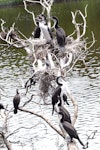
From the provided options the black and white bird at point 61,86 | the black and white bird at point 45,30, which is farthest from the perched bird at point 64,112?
the black and white bird at point 45,30

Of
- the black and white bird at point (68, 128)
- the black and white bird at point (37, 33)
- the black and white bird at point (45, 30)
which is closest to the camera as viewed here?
the black and white bird at point (68, 128)

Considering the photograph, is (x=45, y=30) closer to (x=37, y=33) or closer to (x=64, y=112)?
(x=37, y=33)

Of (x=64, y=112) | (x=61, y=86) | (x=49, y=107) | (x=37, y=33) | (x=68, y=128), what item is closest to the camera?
(x=68, y=128)

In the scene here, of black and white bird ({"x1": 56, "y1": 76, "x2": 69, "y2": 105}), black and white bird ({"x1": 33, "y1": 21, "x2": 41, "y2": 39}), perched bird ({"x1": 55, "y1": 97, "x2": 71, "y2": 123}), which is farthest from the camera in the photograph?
black and white bird ({"x1": 33, "y1": 21, "x2": 41, "y2": 39})

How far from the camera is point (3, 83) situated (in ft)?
115

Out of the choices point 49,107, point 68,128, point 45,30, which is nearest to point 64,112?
point 68,128

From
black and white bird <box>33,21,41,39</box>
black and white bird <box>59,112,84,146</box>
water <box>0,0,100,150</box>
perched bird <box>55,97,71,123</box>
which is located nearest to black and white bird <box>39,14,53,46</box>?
black and white bird <box>33,21,41,39</box>

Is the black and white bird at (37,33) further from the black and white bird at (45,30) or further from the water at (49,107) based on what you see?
the water at (49,107)

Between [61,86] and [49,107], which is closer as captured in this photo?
[61,86]

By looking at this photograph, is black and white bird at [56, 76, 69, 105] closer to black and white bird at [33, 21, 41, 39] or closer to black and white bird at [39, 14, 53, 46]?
black and white bird at [39, 14, 53, 46]

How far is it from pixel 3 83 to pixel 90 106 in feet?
29.6

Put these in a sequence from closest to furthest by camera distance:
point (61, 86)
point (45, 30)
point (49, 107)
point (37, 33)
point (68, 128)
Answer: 1. point (68, 128)
2. point (61, 86)
3. point (45, 30)
4. point (37, 33)
5. point (49, 107)

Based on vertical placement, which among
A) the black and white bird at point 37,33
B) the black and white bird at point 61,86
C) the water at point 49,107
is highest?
the black and white bird at point 37,33

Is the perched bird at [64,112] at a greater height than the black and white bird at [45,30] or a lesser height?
lesser
